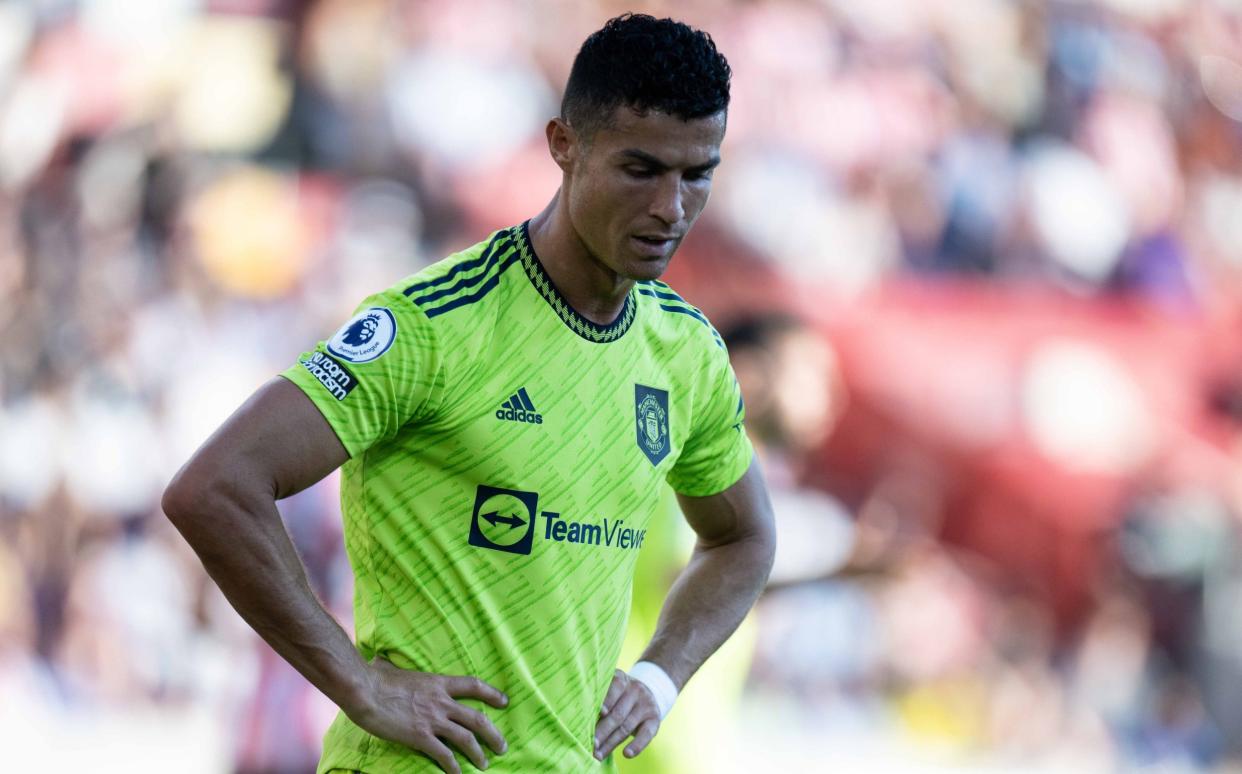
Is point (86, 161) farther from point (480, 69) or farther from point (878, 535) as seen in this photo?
point (878, 535)

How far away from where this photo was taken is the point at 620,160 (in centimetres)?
259

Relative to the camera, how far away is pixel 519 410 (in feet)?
8.38

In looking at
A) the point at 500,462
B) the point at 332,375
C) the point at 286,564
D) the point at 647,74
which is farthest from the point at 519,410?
the point at 647,74

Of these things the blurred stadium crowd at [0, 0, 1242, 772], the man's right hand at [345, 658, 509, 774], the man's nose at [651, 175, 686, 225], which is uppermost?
the man's nose at [651, 175, 686, 225]

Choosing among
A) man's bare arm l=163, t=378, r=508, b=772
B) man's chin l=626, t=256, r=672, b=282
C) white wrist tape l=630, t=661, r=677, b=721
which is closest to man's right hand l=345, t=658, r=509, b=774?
man's bare arm l=163, t=378, r=508, b=772

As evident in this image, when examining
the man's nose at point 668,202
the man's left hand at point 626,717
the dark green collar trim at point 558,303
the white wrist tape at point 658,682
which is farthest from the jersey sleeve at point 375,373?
the white wrist tape at point 658,682

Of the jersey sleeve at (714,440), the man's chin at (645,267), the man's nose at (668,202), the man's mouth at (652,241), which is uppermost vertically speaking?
the man's nose at (668,202)

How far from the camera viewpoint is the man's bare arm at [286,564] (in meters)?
2.29

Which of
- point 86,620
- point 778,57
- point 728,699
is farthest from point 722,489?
point 778,57

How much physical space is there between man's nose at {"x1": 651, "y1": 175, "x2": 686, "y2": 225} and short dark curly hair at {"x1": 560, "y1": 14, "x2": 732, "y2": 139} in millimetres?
107

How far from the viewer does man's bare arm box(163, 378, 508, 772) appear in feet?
7.50

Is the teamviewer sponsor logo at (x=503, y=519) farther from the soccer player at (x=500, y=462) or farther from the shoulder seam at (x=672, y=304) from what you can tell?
the shoulder seam at (x=672, y=304)

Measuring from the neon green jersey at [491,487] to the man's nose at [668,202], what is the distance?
0.81 feet

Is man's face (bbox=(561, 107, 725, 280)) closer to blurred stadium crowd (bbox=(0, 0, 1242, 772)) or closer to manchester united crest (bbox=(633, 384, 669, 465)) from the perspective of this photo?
manchester united crest (bbox=(633, 384, 669, 465))
